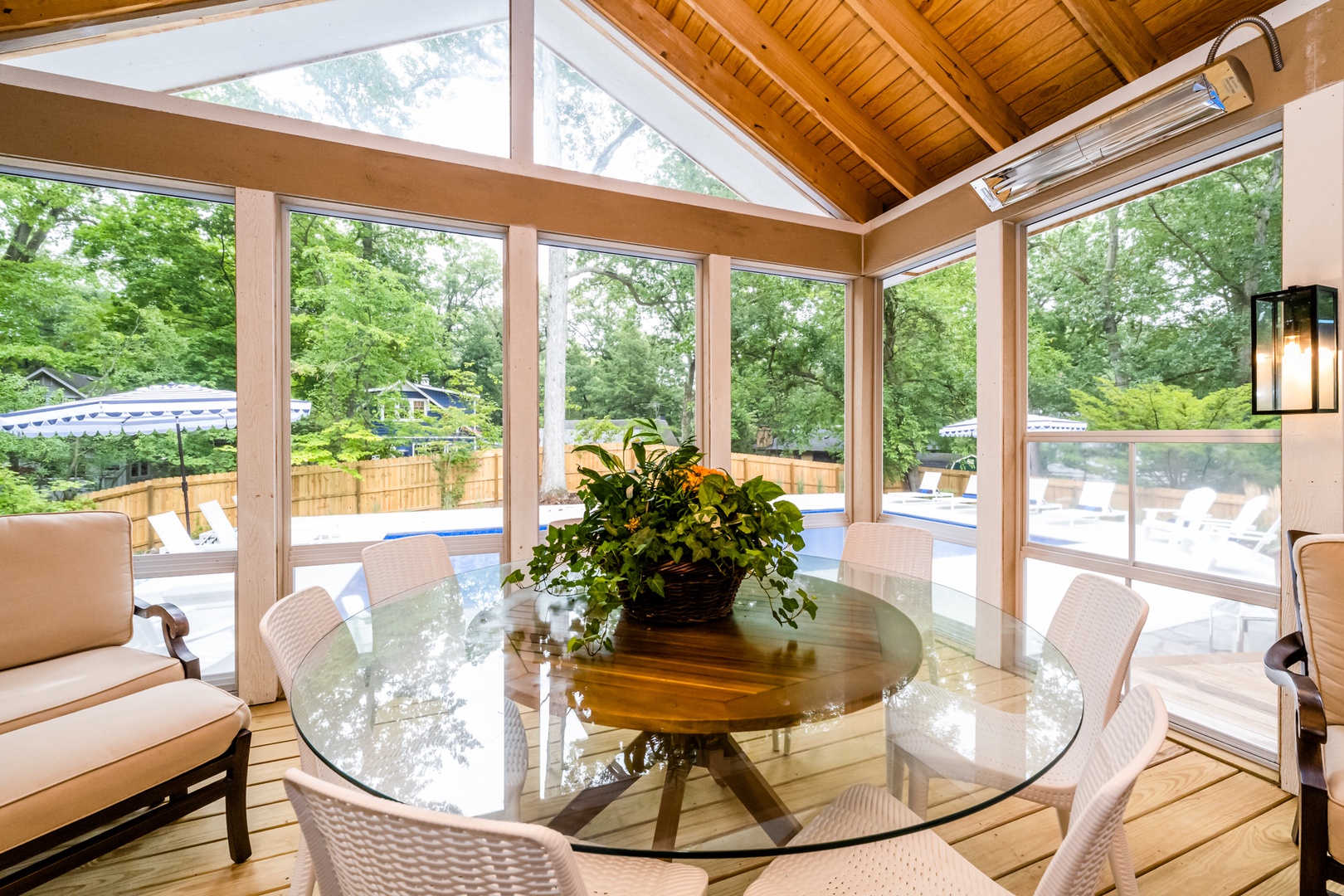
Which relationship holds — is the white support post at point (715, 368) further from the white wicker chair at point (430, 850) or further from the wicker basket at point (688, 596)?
the white wicker chair at point (430, 850)

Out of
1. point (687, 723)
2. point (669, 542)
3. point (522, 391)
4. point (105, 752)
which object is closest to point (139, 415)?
point (522, 391)

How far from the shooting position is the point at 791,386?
13.5ft

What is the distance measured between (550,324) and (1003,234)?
247 cm

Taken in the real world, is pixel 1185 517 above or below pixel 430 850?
above

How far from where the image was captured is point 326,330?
10.2ft

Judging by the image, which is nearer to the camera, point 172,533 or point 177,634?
point 177,634

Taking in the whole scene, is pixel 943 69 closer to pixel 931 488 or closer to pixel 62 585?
pixel 931 488

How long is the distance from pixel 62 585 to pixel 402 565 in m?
1.11

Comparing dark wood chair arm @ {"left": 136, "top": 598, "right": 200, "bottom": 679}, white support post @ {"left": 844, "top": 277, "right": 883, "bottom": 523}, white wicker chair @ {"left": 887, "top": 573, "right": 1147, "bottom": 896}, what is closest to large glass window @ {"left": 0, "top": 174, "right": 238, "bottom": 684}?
dark wood chair arm @ {"left": 136, "top": 598, "right": 200, "bottom": 679}

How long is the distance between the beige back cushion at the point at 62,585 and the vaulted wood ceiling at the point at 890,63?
2104mm

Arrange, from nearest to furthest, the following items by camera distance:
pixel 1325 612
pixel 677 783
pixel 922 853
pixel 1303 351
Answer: pixel 677 783
pixel 922 853
pixel 1325 612
pixel 1303 351

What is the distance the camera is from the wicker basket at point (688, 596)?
1.49 m

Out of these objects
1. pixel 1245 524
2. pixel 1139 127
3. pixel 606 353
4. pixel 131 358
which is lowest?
pixel 1245 524

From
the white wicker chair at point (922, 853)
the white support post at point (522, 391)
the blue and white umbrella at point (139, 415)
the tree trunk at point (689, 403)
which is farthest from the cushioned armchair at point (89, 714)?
the tree trunk at point (689, 403)
